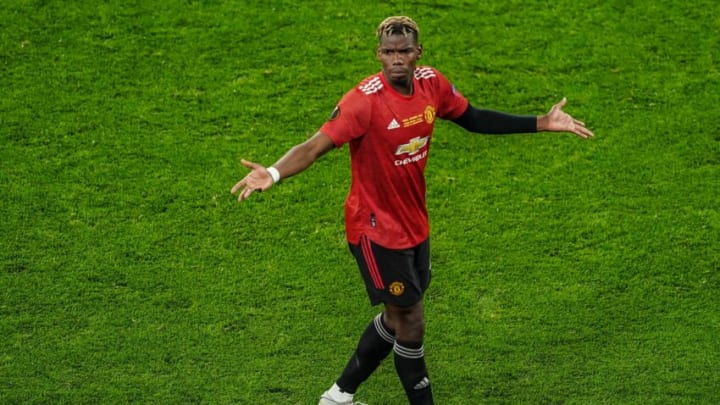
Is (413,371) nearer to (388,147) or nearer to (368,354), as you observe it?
(368,354)

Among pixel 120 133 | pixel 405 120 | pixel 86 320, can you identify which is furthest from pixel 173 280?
pixel 405 120

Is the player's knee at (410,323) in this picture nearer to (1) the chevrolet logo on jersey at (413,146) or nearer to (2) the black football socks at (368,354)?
(2) the black football socks at (368,354)

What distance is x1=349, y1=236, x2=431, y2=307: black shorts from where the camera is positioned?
23.2 ft

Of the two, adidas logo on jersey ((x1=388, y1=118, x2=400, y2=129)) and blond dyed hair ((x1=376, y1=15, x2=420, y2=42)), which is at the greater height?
blond dyed hair ((x1=376, y1=15, x2=420, y2=42))

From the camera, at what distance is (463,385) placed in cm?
783

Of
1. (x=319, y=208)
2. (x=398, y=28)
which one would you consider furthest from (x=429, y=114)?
(x=319, y=208)

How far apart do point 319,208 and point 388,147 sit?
9.05 feet

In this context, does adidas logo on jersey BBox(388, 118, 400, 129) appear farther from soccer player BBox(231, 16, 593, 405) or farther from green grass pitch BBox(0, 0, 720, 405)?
green grass pitch BBox(0, 0, 720, 405)

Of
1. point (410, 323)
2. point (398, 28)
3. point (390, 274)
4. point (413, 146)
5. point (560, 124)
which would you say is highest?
point (398, 28)

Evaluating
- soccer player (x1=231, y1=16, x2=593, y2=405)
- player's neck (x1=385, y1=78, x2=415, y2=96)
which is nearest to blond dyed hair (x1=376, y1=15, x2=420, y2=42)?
soccer player (x1=231, y1=16, x2=593, y2=405)

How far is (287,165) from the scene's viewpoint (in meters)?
6.63

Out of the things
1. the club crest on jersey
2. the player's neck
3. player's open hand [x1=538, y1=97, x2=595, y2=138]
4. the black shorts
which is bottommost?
the black shorts

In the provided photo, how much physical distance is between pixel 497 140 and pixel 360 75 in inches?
54.5

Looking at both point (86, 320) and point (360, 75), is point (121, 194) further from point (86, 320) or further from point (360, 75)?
point (360, 75)
